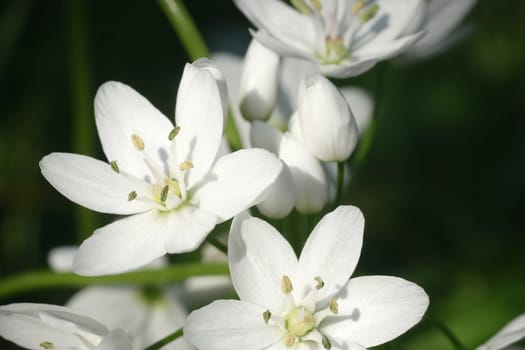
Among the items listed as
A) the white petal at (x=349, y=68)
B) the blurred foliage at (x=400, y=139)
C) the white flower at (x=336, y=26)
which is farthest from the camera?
the blurred foliage at (x=400, y=139)

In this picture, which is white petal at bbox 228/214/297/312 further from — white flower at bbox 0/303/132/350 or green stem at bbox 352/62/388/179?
green stem at bbox 352/62/388/179

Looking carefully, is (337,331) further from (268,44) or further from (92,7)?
(92,7)

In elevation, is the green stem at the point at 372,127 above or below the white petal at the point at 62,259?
above

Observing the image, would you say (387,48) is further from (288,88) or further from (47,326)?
A: (47,326)

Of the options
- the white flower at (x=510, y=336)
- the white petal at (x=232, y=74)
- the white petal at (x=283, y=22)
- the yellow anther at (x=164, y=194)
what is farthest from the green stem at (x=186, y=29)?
the white flower at (x=510, y=336)

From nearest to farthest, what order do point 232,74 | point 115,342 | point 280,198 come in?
1. point 115,342
2. point 280,198
3. point 232,74

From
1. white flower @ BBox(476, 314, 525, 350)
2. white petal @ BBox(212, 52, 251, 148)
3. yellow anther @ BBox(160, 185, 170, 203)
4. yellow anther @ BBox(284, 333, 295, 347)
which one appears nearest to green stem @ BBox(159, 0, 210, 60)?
white petal @ BBox(212, 52, 251, 148)

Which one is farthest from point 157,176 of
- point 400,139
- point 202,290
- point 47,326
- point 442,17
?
point 400,139

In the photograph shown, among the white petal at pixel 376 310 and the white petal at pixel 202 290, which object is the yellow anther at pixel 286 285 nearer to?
the white petal at pixel 376 310

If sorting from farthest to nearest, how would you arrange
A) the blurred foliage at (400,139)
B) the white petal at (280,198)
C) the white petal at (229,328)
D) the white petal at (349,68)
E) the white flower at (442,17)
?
the blurred foliage at (400,139)
the white flower at (442,17)
the white petal at (349,68)
the white petal at (280,198)
the white petal at (229,328)
